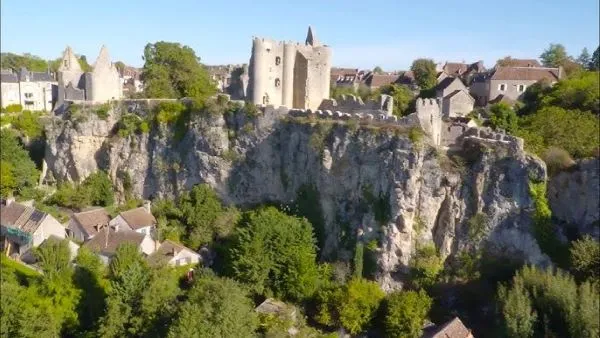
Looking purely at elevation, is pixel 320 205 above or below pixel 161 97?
below

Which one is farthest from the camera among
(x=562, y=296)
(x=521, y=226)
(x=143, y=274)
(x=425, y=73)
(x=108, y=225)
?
(x=425, y=73)

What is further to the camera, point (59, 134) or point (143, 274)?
point (59, 134)

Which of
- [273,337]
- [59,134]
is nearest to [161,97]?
[59,134]

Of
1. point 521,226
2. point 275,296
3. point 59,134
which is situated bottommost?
point 275,296

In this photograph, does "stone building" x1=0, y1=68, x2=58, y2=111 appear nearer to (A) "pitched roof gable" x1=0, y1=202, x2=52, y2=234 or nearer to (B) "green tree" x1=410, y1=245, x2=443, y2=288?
(A) "pitched roof gable" x1=0, y1=202, x2=52, y2=234

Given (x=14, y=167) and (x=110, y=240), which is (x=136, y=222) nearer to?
(x=110, y=240)

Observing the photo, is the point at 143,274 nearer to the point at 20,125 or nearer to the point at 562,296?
the point at 562,296

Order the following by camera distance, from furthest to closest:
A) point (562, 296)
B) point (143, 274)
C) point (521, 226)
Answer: point (521, 226) → point (143, 274) → point (562, 296)
